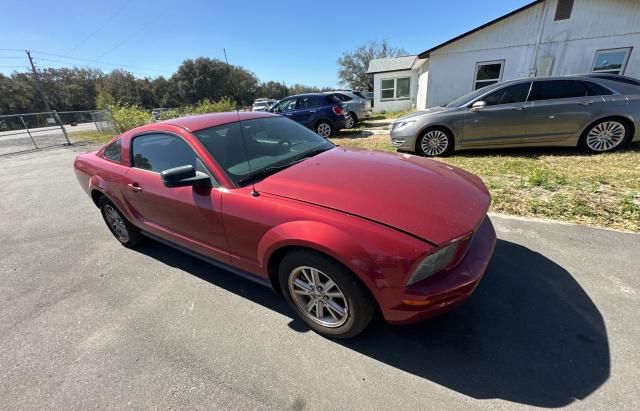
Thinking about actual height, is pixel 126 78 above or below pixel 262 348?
above

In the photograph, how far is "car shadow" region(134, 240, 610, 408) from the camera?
5.55 feet

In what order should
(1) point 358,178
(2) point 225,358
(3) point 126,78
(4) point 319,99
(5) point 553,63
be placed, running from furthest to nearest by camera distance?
(3) point 126,78, (5) point 553,63, (4) point 319,99, (1) point 358,178, (2) point 225,358

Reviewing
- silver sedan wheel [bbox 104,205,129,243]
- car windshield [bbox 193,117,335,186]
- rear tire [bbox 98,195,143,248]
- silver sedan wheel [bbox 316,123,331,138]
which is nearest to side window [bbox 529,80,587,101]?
car windshield [bbox 193,117,335,186]

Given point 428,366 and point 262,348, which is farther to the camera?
point 262,348

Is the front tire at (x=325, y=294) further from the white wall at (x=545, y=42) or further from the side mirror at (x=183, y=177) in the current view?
the white wall at (x=545, y=42)

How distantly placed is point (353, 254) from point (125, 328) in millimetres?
2112

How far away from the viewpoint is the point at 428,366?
188 cm

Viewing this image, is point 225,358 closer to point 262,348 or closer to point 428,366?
point 262,348

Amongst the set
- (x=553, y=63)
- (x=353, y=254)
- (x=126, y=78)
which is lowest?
(x=353, y=254)

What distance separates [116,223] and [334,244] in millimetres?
3360

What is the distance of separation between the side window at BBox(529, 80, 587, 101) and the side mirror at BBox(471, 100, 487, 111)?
0.87 m

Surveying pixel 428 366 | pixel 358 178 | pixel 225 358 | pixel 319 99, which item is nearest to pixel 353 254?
pixel 358 178

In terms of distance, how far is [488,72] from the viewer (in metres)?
12.8

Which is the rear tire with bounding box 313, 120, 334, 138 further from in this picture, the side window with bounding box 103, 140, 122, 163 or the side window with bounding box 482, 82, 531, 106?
the side window with bounding box 103, 140, 122, 163
